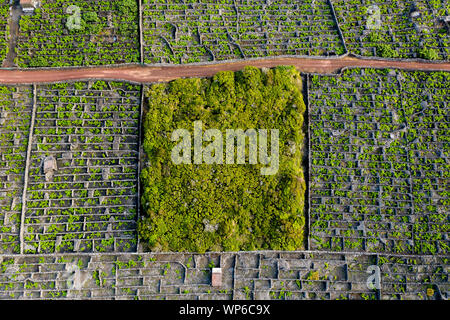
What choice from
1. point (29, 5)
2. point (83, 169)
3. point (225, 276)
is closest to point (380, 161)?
point (225, 276)

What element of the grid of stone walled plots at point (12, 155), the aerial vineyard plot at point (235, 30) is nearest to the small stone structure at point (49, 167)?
the grid of stone walled plots at point (12, 155)

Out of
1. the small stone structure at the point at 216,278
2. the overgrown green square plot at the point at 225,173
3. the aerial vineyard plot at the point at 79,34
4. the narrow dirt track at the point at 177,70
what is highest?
the aerial vineyard plot at the point at 79,34

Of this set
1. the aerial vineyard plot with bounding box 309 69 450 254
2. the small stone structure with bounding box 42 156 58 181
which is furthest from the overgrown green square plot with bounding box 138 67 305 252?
the small stone structure with bounding box 42 156 58 181

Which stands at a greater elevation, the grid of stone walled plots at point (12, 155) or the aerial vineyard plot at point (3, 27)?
the aerial vineyard plot at point (3, 27)

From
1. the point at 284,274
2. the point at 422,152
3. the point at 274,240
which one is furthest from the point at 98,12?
the point at 422,152

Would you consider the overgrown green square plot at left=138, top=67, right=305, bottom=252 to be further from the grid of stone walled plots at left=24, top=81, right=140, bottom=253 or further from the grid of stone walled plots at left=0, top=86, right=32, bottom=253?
the grid of stone walled plots at left=0, top=86, right=32, bottom=253

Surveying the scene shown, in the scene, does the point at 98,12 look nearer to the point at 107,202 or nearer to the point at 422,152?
the point at 107,202

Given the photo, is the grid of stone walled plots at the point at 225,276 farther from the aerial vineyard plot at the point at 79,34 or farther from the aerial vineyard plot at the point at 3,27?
the aerial vineyard plot at the point at 3,27
